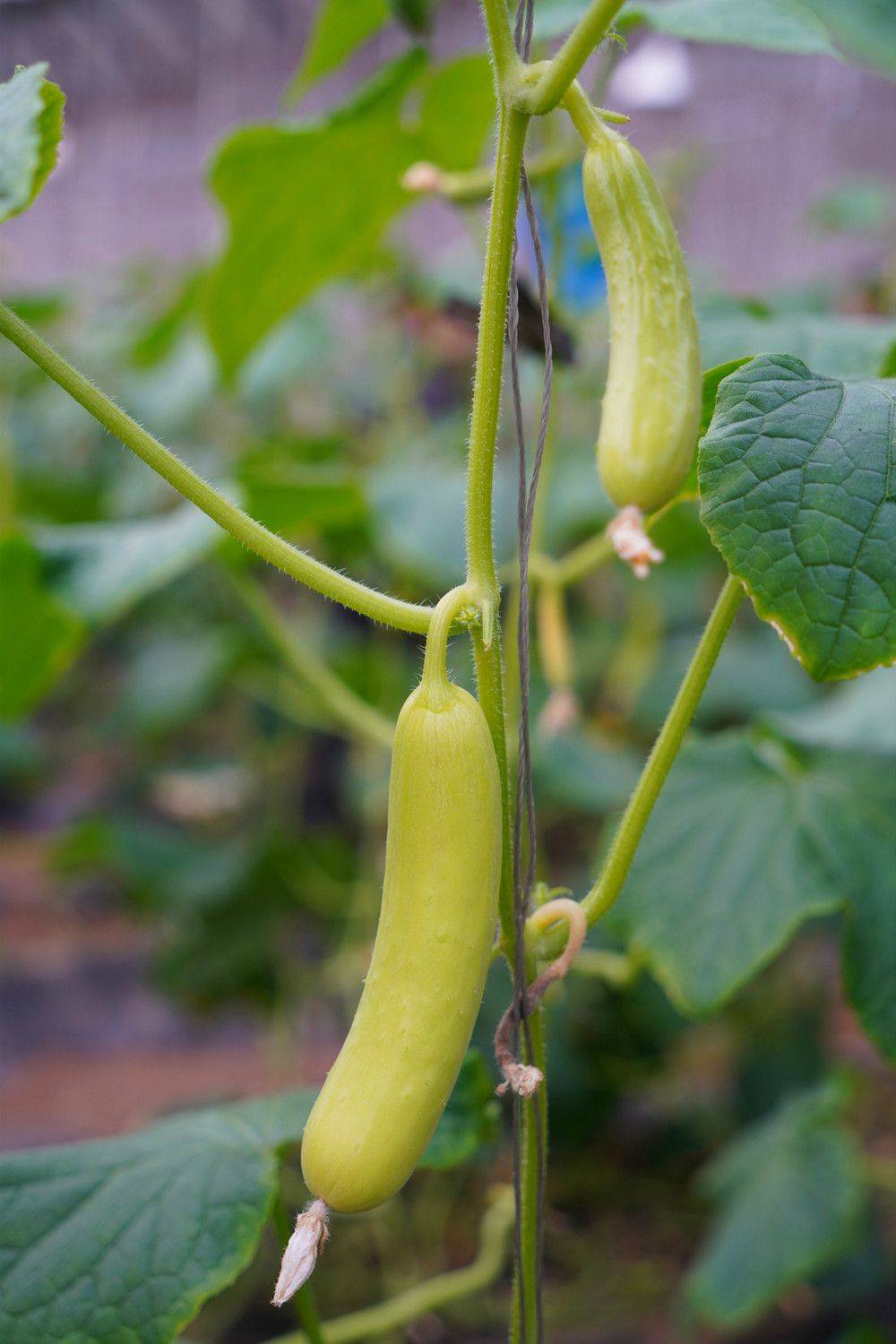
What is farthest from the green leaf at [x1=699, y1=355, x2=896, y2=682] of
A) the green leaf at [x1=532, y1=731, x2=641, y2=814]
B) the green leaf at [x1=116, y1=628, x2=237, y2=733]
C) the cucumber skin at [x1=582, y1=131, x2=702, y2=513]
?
the green leaf at [x1=116, y1=628, x2=237, y2=733]

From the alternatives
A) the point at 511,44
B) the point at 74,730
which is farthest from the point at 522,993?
the point at 74,730

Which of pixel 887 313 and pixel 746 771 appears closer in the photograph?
pixel 746 771

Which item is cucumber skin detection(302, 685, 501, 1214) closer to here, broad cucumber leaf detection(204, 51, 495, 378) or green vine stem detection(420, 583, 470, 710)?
green vine stem detection(420, 583, 470, 710)

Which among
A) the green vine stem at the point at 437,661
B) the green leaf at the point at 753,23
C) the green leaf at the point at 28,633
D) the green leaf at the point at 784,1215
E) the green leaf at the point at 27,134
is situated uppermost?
the green leaf at the point at 753,23

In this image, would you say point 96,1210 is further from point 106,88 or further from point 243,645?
point 106,88

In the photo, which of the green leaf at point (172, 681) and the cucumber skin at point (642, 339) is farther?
the green leaf at point (172, 681)

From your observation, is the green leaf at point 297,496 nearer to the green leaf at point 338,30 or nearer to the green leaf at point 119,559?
the green leaf at point 119,559

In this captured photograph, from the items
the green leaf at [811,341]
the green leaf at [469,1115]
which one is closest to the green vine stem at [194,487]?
the green leaf at [469,1115]
